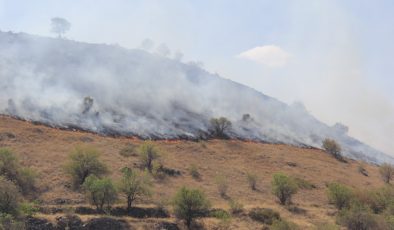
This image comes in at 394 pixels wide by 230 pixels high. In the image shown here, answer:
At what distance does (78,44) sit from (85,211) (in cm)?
8429

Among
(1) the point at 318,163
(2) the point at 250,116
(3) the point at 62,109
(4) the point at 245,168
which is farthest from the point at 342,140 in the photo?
(3) the point at 62,109

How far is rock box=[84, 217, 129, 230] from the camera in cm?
3912

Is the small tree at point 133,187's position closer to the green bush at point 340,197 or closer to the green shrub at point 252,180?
the green shrub at point 252,180

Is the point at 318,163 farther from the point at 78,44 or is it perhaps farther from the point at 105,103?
the point at 78,44

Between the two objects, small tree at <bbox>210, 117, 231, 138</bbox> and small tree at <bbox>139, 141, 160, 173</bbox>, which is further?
small tree at <bbox>210, 117, 231, 138</bbox>

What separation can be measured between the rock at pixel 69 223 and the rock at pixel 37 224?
0.69 meters

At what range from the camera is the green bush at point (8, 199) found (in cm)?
3669

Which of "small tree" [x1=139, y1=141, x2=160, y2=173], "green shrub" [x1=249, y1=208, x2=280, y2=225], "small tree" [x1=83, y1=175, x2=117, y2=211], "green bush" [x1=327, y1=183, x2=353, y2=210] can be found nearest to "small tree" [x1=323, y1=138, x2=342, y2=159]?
"green bush" [x1=327, y1=183, x2=353, y2=210]

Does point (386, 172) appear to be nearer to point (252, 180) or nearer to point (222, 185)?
point (252, 180)

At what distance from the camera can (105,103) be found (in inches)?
3260

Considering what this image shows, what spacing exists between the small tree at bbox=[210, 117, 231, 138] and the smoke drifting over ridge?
1460mm

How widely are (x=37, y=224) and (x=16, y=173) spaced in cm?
966

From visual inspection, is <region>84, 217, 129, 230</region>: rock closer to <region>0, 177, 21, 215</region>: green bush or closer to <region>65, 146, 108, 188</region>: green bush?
<region>0, 177, 21, 215</region>: green bush

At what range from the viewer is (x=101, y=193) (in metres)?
42.6
